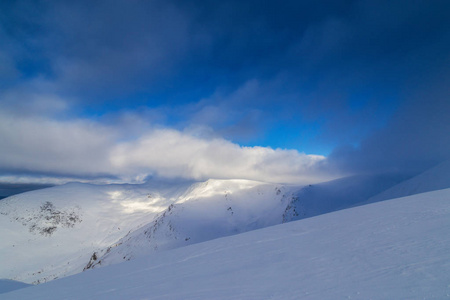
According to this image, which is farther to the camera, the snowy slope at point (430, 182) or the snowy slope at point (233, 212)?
the snowy slope at point (233, 212)

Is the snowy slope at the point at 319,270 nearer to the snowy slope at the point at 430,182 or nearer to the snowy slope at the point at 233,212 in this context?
the snowy slope at the point at 430,182

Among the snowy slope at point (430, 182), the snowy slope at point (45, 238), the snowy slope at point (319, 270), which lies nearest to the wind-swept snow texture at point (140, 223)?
the snowy slope at point (45, 238)

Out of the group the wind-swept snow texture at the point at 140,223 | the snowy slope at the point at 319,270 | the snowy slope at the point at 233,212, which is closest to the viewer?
the snowy slope at the point at 319,270

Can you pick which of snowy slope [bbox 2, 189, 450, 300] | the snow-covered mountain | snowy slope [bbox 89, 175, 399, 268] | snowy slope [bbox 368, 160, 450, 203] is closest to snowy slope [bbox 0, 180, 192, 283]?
the snow-covered mountain

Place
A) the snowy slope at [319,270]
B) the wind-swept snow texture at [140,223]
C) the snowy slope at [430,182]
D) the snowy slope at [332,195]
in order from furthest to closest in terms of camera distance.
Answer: the snowy slope at [332,195]
the wind-swept snow texture at [140,223]
the snowy slope at [430,182]
the snowy slope at [319,270]

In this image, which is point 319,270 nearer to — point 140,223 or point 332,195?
point 332,195

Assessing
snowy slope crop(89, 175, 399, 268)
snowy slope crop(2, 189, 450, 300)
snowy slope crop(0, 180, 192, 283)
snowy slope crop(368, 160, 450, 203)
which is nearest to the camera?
snowy slope crop(2, 189, 450, 300)

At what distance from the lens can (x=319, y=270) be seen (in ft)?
15.5

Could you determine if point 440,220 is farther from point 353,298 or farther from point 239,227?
point 239,227

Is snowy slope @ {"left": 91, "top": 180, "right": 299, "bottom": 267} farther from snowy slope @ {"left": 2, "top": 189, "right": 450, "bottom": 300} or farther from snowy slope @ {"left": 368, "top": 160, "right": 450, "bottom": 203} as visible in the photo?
snowy slope @ {"left": 2, "top": 189, "right": 450, "bottom": 300}

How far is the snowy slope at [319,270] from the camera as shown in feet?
11.6

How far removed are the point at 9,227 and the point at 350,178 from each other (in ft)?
909

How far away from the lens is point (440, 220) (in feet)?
22.5

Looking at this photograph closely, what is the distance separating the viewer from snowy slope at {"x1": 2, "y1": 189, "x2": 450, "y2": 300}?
3.53 metres
